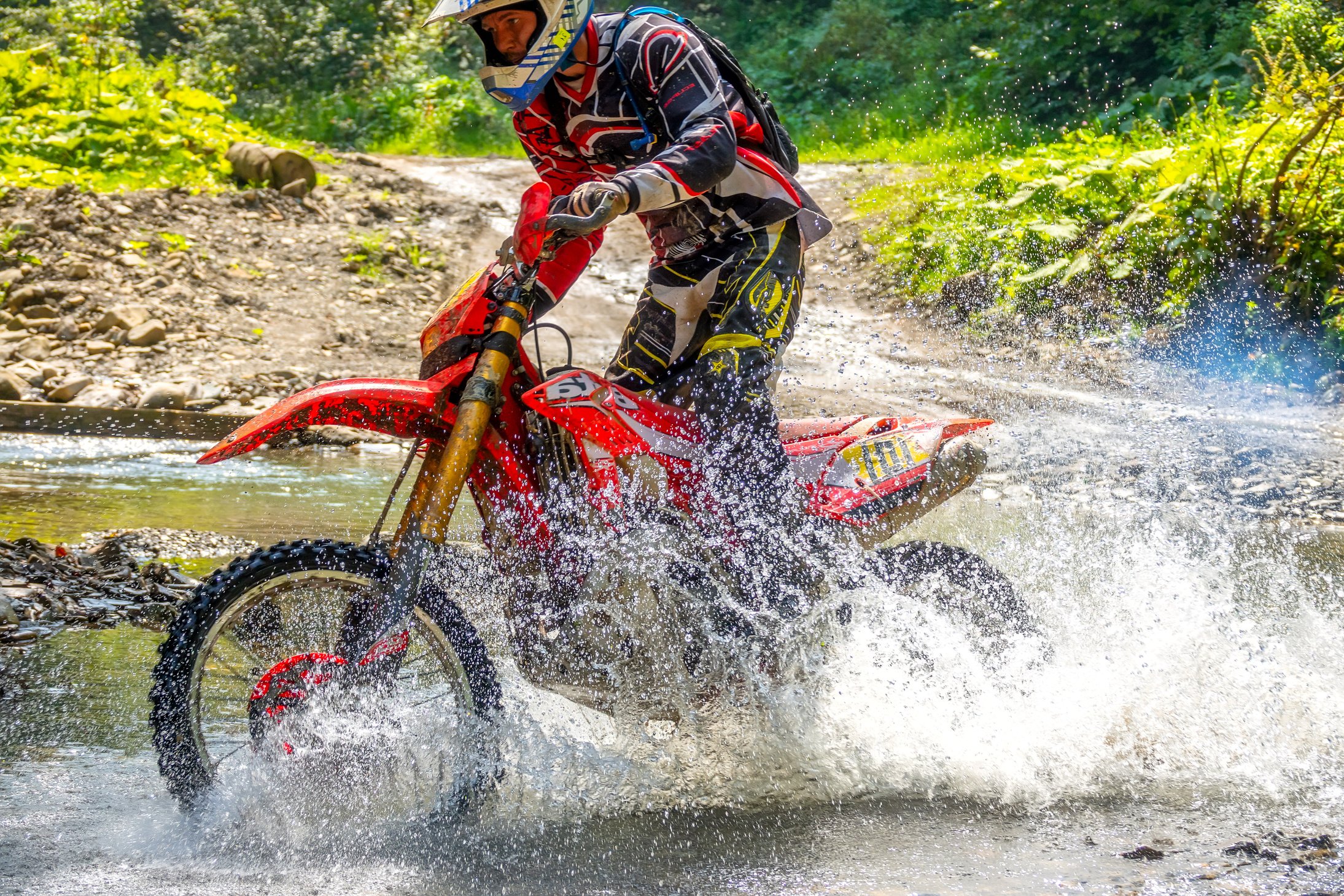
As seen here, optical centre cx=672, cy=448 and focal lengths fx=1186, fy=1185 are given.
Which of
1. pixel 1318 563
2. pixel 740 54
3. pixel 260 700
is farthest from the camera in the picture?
pixel 740 54

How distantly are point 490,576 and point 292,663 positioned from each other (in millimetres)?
567

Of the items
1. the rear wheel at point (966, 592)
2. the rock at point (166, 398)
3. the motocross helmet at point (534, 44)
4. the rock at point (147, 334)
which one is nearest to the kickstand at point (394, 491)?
the motocross helmet at point (534, 44)

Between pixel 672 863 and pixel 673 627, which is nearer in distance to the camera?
pixel 672 863

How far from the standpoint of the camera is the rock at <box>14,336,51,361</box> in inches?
365

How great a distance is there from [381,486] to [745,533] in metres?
4.25

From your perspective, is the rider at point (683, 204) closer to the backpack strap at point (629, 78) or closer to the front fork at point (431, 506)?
the backpack strap at point (629, 78)

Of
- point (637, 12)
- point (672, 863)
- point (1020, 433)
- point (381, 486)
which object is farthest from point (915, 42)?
point (672, 863)

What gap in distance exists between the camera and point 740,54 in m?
22.6

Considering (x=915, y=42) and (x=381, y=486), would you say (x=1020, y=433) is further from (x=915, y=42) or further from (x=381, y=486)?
(x=915, y=42)

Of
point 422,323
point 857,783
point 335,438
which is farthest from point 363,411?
point 422,323

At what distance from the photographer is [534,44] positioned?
118 inches

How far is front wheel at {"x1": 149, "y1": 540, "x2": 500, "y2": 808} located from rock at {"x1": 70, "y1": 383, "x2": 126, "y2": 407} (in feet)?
20.9

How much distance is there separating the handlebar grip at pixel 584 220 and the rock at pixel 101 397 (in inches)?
271

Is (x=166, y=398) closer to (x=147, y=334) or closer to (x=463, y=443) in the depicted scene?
(x=147, y=334)
